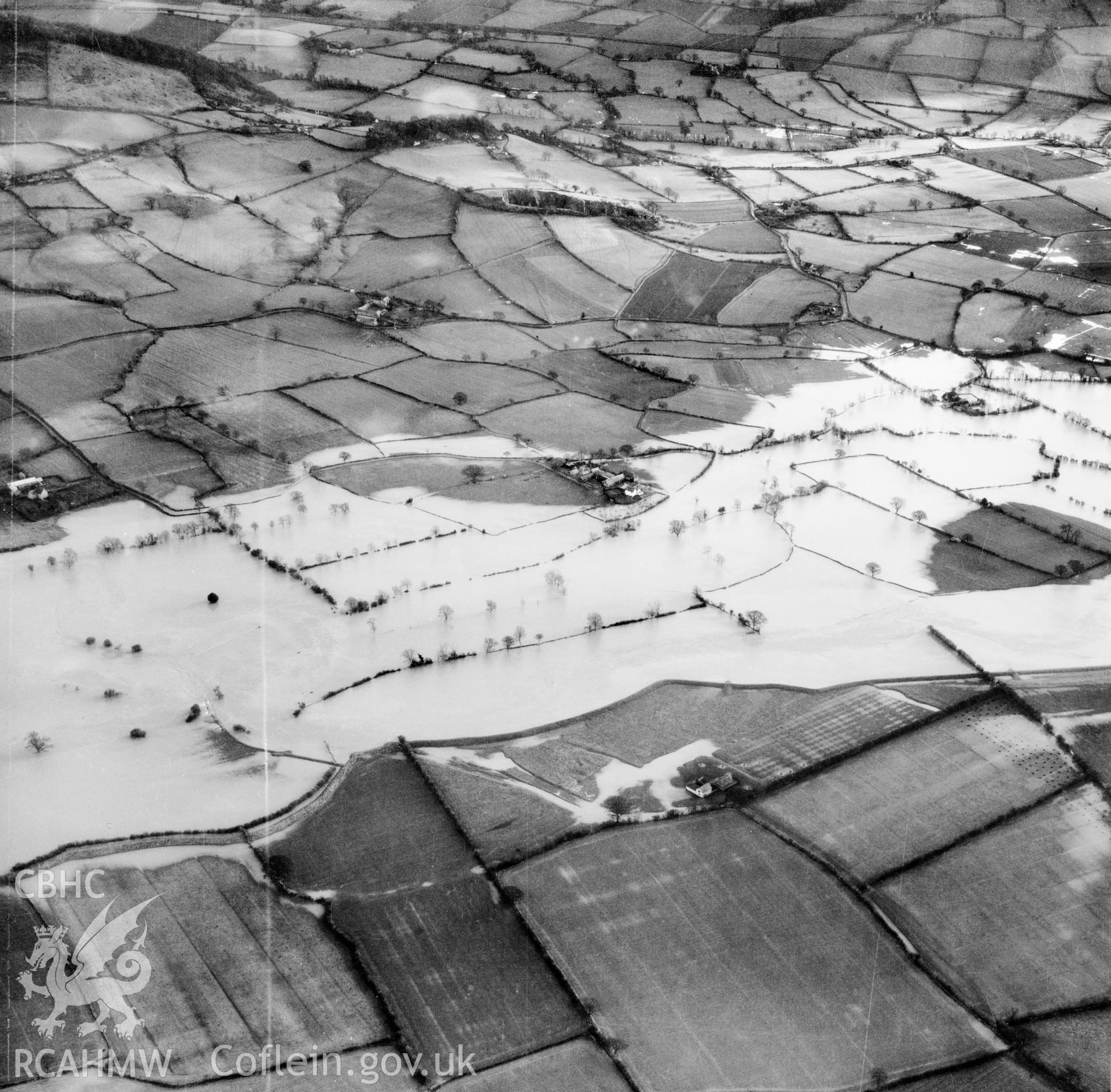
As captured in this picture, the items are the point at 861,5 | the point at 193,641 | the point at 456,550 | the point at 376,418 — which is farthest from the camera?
the point at 861,5

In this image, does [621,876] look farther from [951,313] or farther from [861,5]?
[861,5]

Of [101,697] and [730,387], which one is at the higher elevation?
[730,387]

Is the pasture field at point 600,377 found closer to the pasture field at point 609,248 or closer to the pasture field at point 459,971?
the pasture field at point 609,248

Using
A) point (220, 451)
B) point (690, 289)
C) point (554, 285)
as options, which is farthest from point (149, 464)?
point (690, 289)

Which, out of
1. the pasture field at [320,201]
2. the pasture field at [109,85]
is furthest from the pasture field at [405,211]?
the pasture field at [109,85]

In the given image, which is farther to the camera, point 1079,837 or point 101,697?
point 101,697

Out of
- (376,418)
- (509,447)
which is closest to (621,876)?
(509,447)

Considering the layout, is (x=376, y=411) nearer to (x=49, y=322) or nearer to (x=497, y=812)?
(x=49, y=322)
